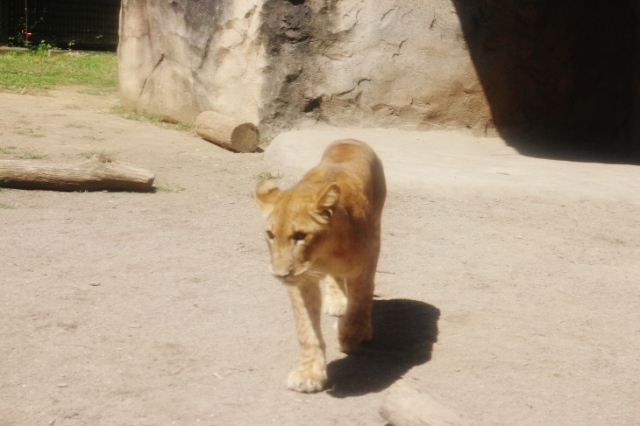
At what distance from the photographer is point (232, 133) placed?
10461 mm

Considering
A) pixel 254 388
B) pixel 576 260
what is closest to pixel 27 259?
pixel 254 388

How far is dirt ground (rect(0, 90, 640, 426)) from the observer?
14.5ft

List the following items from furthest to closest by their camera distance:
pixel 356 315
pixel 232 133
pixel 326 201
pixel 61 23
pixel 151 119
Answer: pixel 61 23 < pixel 151 119 < pixel 232 133 < pixel 356 315 < pixel 326 201

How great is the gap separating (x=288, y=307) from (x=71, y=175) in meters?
3.34

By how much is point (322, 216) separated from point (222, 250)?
2752mm

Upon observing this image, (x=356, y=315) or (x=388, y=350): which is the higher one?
(x=356, y=315)

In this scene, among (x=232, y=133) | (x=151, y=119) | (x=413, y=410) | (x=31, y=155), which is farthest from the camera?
(x=151, y=119)

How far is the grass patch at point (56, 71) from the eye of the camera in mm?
15195

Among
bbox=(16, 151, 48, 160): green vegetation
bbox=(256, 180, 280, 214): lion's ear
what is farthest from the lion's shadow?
bbox=(16, 151, 48, 160): green vegetation

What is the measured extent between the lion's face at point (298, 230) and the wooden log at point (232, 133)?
247 inches

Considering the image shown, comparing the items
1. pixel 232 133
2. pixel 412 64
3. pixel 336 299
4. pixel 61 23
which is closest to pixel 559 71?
pixel 412 64

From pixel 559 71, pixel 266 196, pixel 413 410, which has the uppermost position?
pixel 266 196

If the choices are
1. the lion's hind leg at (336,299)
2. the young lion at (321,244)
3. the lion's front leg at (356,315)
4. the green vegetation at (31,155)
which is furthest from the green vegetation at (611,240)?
the green vegetation at (31,155)

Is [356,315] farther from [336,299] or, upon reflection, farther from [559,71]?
[559,71]
